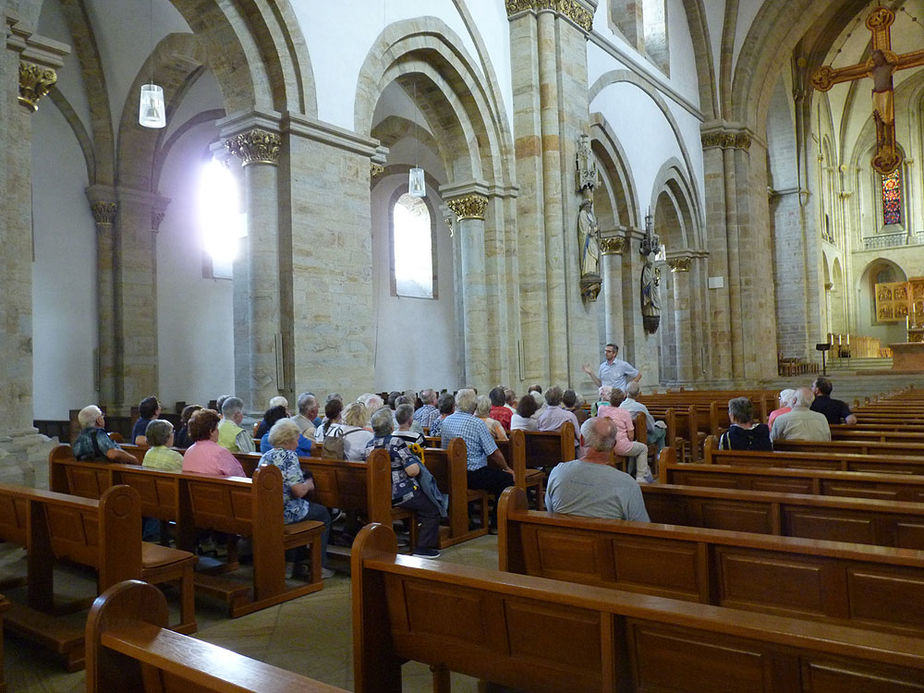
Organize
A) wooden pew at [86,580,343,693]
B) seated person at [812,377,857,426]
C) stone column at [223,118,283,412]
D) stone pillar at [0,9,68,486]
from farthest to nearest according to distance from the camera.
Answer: stone column at [223,118,283,412] < seated person at [812,377,857,426] < stone pillar at [0,9,68,486] < wooden pew at [86,580,343,693]

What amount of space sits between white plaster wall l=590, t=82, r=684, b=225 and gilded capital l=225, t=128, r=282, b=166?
28.2 feet

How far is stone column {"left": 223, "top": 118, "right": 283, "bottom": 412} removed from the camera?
9086 millimetres

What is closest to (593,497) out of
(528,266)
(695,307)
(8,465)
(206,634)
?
(206,634)

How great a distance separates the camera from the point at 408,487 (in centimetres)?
564

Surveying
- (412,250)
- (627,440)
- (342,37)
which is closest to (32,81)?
(342,37)

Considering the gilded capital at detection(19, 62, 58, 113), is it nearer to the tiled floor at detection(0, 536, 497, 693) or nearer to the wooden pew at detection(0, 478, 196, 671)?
the wooden pew at detection(0, 478, 196, 671)

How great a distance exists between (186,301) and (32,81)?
9.26 meters

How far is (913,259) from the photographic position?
111 feet

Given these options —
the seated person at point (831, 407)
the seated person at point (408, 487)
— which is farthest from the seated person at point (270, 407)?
the seated person at point (831, 407)

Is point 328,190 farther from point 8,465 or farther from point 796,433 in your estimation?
point 796,433

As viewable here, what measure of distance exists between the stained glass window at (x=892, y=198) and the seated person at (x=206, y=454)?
1461 inches

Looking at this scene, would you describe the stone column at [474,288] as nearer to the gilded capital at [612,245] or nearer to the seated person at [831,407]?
the gilded capital at [612,245]

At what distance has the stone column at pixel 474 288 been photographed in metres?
12.8

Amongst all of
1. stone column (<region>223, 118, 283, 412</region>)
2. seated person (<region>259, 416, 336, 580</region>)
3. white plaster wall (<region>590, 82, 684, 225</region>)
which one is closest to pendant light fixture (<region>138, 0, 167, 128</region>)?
stone column (<region>223, 118, 283, 412</region>)
